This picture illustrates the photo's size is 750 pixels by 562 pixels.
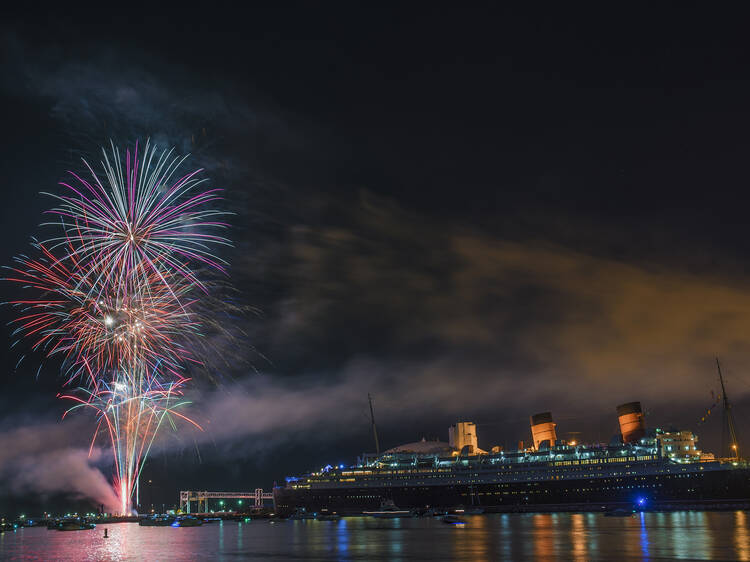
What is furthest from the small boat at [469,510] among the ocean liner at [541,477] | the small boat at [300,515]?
the small boat at [300,515]

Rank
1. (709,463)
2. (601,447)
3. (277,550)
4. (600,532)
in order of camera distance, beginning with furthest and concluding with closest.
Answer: (601,447) < (709,463) < (600,532) < (277,550)

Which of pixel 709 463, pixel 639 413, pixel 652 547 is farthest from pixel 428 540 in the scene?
pixel 639 413

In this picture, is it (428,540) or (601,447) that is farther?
(601,447)

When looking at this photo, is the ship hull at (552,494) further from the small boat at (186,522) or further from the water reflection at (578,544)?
the water reflection at (578,544)

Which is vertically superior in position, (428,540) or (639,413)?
(639,413)

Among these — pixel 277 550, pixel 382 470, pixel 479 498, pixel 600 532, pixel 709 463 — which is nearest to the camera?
pixel 277 550

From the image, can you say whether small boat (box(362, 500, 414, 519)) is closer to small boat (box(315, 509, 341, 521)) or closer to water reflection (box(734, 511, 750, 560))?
→ small boat (box(315, 509, 341, 521))

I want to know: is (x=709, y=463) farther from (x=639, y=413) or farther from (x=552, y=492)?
(x=552, y=492)
